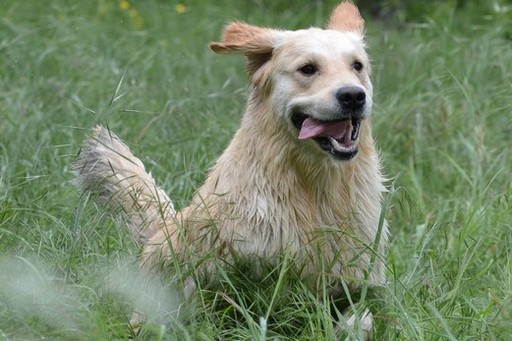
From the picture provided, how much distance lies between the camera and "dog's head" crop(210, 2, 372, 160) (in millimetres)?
5141

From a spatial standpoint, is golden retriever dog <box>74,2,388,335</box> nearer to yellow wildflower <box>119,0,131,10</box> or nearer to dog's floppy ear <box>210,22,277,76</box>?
→ dog's floppy ear <box>210,22,277,76</box>

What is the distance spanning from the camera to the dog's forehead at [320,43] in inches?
209

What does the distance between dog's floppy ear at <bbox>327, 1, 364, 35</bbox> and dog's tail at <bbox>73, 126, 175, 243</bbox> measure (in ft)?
3.78

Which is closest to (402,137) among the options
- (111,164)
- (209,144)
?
(209,144)

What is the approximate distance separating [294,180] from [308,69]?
1.58 ft

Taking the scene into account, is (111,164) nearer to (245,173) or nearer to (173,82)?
(245,173)

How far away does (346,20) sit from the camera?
5910 millimetres

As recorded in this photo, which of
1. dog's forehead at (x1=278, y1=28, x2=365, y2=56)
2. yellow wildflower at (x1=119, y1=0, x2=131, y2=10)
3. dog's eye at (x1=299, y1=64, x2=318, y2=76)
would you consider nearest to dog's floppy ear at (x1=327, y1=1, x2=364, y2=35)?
dog's forehead at (x1=278, y1=28, x2=365, y2=56)

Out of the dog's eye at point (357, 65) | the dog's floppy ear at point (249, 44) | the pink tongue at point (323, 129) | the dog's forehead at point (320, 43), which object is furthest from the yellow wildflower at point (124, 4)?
the pink tongue at point (323, 129)

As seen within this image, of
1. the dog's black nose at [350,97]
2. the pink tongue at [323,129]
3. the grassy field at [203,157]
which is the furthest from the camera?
the pink tongue at [323,129]

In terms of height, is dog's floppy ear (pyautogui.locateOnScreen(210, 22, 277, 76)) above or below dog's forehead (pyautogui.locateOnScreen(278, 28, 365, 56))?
below

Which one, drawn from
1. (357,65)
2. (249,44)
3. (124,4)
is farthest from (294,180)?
(124,4)

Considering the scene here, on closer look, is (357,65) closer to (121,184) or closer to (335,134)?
(335,134)

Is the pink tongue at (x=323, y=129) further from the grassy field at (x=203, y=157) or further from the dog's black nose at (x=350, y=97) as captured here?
the grassy field at (x=203, y=157)
